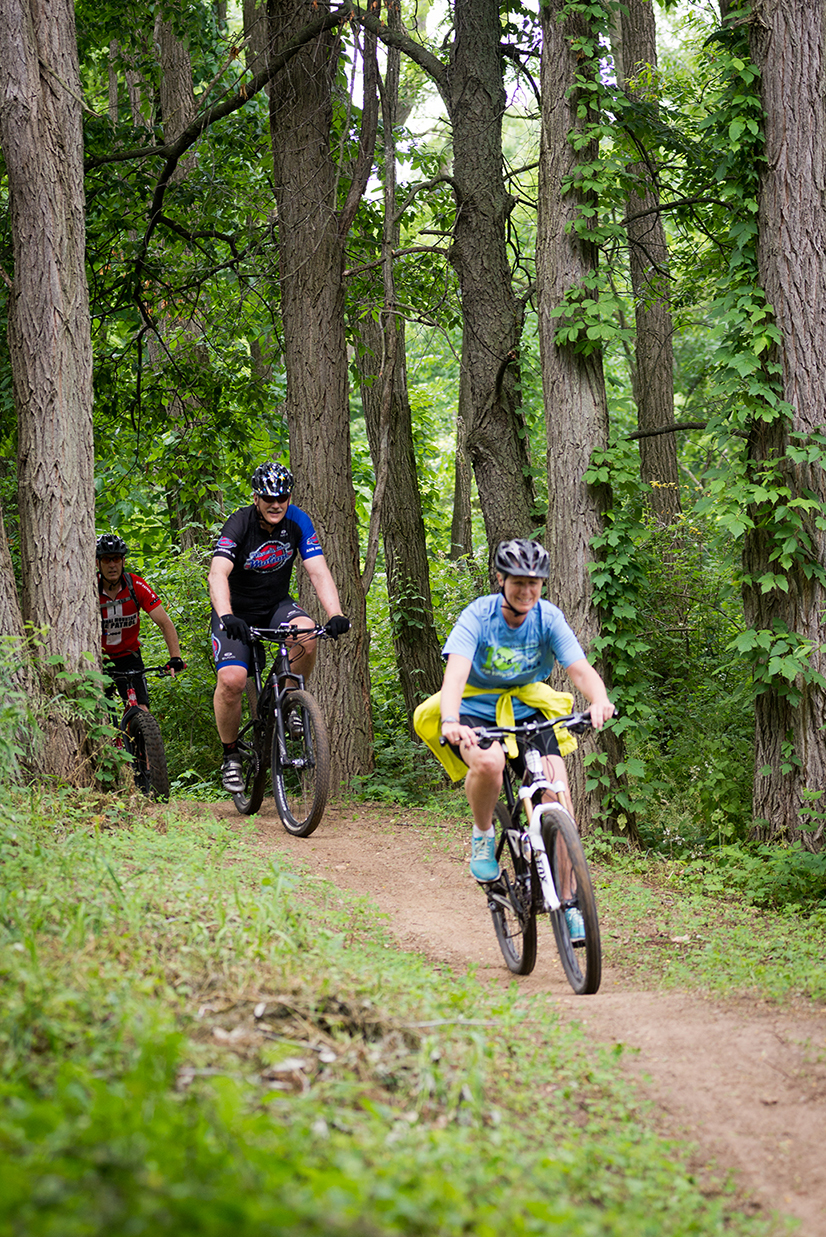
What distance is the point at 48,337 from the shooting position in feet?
25.1

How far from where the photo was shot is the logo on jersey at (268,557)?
7914 mm

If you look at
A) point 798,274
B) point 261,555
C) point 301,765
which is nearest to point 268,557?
point 261,555

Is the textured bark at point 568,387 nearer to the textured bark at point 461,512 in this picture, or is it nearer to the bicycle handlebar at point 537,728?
the bicycle handlebar at point 537,728

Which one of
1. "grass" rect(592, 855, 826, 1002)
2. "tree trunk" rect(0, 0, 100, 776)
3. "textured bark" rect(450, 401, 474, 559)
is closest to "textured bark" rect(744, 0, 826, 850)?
"grass" rect(592, 855, 826, 1002)

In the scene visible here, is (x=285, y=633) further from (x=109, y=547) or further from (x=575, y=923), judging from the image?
(x=575, y=923)

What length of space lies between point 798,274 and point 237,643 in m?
4.99

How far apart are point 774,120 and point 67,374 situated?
5.58 m

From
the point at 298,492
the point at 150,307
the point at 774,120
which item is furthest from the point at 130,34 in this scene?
the point at 774,120

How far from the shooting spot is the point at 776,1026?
4730mm

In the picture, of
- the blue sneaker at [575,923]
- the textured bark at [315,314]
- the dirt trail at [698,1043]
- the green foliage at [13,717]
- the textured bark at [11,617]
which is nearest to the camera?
the dirt trail at [698,1043]

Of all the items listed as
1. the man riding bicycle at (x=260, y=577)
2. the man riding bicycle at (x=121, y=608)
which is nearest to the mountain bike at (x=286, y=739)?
the man riding bicycle at (x=260, y=577)

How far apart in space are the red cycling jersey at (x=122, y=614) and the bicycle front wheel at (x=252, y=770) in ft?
4.85

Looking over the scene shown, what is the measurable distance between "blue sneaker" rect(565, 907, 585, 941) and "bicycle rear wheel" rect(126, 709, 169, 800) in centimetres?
437

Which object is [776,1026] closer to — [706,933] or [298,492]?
[706,933]
